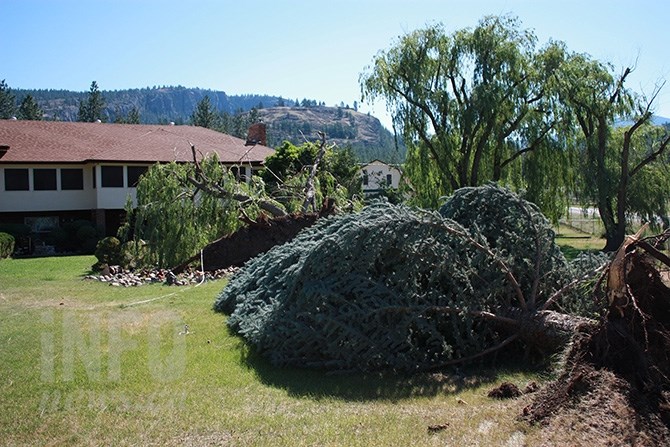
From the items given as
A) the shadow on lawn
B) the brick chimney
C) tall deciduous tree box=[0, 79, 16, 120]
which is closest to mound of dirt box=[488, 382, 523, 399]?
the shadow on lawn

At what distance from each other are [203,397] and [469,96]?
19.2 m

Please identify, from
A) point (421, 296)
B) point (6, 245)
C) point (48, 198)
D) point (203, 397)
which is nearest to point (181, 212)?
point (421, 296)

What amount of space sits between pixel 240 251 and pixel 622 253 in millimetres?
9670

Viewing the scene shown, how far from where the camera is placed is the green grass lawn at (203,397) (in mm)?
4668

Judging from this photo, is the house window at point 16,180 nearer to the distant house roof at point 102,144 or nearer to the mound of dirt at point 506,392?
the distant house roof at point 102,144

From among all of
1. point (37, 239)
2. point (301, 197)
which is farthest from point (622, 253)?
point (37, 239)

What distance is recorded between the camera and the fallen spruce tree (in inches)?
247

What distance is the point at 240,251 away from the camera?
1389cm

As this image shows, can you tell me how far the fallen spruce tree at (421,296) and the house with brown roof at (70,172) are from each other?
1949 centimetres

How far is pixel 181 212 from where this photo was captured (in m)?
15.1

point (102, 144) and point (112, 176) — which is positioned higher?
point (102, 144)
